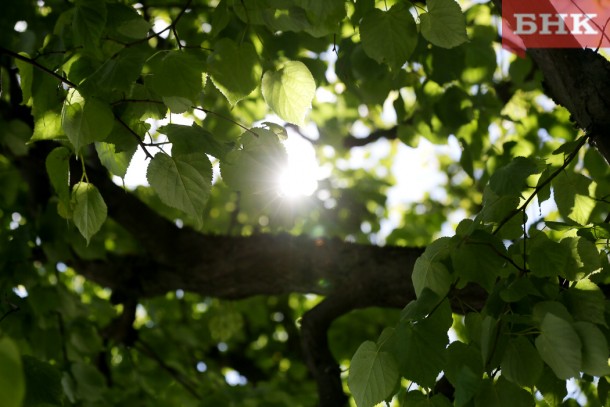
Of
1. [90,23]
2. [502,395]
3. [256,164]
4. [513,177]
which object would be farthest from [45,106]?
[502,395]

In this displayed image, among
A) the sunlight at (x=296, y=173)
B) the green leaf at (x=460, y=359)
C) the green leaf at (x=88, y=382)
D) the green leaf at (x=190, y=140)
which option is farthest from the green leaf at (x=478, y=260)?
the green leaf at (x=88, y=382)

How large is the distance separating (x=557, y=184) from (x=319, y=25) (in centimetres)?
71

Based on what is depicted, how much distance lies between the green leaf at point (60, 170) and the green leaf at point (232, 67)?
1.20ft

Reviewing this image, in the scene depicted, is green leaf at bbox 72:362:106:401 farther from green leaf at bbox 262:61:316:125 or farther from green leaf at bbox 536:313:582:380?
green leaf at bbox 536:313:582:380

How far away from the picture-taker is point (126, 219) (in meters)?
3.09

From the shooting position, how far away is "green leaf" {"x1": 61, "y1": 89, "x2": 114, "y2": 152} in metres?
1.35

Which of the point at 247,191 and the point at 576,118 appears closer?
the point at 247,191

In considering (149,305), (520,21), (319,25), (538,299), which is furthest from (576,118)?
(149,305)

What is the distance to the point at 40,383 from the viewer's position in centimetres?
156

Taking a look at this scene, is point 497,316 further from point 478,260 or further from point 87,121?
point 87,121

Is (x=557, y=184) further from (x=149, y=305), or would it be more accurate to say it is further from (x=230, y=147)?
(x=149, y=305)

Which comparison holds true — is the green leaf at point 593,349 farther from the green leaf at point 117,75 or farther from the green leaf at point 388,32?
the green leaf at point 117,75

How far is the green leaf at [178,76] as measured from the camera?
1396 mm

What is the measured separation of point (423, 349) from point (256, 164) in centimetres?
49
